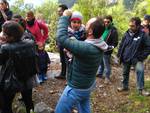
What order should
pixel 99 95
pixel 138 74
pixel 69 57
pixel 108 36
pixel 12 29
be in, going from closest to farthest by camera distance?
pixel 12 29 < pixel 69 57 < pixel 138 74 < pixel 99 95 < pixel 108 36

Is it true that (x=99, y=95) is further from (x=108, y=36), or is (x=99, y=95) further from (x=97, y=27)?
(x=97, y=27)

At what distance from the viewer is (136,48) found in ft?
25.7

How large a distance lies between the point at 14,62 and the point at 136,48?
326 cm

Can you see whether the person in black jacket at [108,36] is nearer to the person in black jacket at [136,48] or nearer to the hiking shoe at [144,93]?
the person in black jacket at [136,48]

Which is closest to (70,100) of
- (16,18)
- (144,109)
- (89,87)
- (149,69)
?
(89,87)

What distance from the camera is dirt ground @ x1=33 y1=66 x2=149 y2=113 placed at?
763cm

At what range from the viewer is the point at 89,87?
192 inches

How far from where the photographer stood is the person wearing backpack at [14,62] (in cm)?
525

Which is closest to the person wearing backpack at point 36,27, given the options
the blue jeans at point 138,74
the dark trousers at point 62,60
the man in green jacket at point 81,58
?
the dark trousers at point 62,60

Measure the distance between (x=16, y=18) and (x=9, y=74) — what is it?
1.27 metres

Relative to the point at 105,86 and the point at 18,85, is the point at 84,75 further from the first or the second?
the point at 105,86

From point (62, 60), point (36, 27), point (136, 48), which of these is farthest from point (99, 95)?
point (36, 27)

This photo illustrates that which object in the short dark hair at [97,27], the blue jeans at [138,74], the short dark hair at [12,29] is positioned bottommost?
the blue jeans at [138,74]

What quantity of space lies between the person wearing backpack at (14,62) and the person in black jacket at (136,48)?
9.44 feet
